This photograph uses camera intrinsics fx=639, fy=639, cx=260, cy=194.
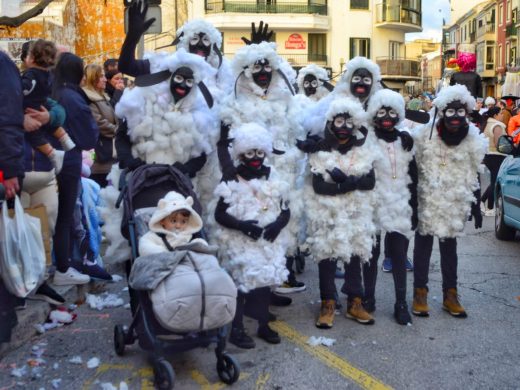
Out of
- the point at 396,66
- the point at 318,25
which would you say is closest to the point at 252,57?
the point at 318,25

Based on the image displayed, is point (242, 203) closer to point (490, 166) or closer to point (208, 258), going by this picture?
point (208, 258)

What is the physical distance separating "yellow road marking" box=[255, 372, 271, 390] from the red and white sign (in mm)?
38415

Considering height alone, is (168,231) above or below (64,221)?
above

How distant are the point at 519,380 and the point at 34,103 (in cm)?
410

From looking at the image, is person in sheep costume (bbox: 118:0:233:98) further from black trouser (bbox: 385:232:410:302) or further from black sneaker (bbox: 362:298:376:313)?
black sneaker (bbox: 362:298:376:313)

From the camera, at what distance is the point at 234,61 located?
5.69 metres

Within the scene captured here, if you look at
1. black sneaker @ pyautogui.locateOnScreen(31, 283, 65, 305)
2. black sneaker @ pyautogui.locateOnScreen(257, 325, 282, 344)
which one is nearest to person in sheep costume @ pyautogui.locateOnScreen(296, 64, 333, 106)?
black sneaker @ pyautogui.locateOnScreen(257, 325, 282, 344)

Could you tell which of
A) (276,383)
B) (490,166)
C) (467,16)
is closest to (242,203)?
(276,383)

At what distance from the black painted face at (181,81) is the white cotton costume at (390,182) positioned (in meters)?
1.56

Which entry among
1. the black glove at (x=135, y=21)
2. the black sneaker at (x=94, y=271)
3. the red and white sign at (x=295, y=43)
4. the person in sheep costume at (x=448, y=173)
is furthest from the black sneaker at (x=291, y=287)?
the red and white sign at (x=295, y=43)

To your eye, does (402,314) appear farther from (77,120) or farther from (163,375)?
(77,120)

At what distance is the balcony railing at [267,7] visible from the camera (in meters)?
40.6

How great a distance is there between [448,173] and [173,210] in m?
2.54

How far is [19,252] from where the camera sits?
4434mm
